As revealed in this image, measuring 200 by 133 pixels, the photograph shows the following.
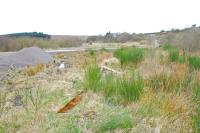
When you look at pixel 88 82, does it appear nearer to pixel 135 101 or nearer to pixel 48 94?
pixel 48 94

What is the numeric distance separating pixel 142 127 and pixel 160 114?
1.33 ft

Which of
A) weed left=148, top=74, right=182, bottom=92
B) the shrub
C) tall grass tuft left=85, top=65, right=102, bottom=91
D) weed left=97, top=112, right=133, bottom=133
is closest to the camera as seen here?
weed left=97, top=112, right=133, bottom=133

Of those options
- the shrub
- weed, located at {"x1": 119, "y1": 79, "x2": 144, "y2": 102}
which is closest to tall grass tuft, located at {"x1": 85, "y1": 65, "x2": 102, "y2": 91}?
weed, located at {"x1": 119, "y1": 79, "x2": 144, "y2": 102}

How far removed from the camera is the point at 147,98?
5.33 meters

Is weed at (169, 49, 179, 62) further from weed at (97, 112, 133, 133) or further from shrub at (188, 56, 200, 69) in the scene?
weed at (97, 112, 133, 133)

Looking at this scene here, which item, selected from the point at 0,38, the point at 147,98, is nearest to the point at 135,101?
the point at 147,98

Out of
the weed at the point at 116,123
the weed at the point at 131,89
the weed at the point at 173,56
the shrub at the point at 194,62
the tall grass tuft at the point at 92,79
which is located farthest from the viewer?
the weed at the point at 173,56

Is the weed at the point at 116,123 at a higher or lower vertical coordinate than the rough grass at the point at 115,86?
lower

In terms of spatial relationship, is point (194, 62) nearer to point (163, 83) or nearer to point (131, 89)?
point (163, 83)

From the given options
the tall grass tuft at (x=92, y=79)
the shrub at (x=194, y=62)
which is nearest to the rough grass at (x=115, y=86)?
the tall grass tuft at (x=92, y=79)

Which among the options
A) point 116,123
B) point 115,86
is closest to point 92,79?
point 115,86

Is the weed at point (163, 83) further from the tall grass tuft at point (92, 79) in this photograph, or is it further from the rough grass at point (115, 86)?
the tall grass tuft at point (92, 79)

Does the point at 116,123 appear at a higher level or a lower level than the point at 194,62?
lower

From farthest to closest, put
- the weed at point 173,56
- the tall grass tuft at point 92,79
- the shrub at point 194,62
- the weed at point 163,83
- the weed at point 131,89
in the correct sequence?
the weed at point 173,56 → the shrub at point 194,62 → the tall grass tuft at point 92,79 → the weed at point 163,83 → the weed at point 131,89
